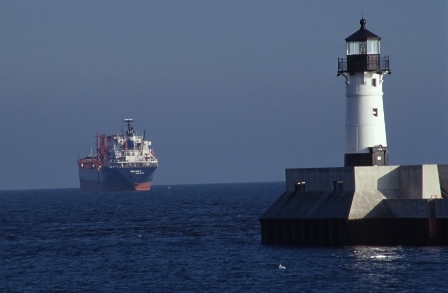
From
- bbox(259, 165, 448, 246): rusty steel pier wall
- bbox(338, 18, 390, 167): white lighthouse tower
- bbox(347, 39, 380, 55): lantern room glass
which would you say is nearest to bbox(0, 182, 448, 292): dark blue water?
bbox(259, 165, 448, 246): rusty steel pier wall

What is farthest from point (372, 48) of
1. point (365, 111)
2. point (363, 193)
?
point (363, 193)

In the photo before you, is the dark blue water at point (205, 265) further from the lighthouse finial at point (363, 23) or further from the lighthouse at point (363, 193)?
the lighthouse finial at point (363, 23)

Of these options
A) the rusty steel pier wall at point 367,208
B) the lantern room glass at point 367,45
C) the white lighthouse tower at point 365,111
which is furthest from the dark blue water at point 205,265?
the lantern room glass at point 367,45

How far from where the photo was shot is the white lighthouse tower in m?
47.1

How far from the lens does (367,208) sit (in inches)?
1715

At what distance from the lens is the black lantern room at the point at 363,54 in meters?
47.6

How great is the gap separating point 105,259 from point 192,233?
1471 cm

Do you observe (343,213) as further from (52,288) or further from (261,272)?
(52,288)

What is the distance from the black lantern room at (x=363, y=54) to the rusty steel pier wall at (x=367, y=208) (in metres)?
5.44

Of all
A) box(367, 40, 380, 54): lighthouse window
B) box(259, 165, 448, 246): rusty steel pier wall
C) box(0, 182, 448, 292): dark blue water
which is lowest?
box(0, 182, 448, 292): dark blue water

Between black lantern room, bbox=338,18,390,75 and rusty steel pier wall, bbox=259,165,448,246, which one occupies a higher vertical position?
black lantern room, bbox=338,18,390,75

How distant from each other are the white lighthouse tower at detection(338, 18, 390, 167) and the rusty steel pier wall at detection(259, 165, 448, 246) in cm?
222

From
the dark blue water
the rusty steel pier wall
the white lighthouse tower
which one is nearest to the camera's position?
the dark blue water

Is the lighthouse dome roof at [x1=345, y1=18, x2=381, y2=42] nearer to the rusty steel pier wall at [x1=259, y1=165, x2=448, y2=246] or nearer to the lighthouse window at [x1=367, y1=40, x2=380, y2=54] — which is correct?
the lighthouse window at [x1=367, y1=40, x2=380, y2=54]
